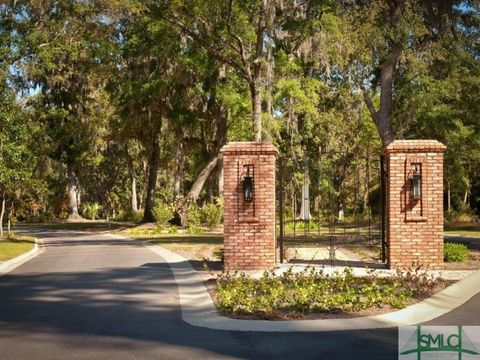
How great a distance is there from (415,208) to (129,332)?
7.89 meters

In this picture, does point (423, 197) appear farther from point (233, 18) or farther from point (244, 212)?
point (233, 18)

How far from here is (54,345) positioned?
7660 mm

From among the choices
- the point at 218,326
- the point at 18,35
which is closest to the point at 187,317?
the point at 218,326

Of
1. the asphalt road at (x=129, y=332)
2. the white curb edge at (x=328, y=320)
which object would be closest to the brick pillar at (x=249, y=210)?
the asphalt road at (x=129, y=332)

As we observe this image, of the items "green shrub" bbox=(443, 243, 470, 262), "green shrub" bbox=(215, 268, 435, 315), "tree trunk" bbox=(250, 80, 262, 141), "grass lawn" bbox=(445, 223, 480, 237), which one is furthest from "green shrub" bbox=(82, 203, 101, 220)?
"green shrub" bbox=(215, 268, 435, 315)

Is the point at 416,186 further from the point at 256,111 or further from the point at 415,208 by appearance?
the point at 256,111

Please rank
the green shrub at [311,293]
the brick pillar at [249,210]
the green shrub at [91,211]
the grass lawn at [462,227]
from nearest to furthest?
the green shrub at [311,293] < the brick pillar at [249,210] < the grass lawn at [462,227] < the green shrub at [91,211]

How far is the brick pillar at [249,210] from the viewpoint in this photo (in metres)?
14.1

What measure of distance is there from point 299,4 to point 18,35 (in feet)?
39.3

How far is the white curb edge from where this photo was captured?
858 centimetres

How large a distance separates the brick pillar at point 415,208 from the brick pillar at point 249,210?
2.66 m

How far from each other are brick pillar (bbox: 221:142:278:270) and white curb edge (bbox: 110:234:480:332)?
2051 millimetres

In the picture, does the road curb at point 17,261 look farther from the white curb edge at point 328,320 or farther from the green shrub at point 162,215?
the green shrub at point 162,215

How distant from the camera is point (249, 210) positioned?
14102mm
